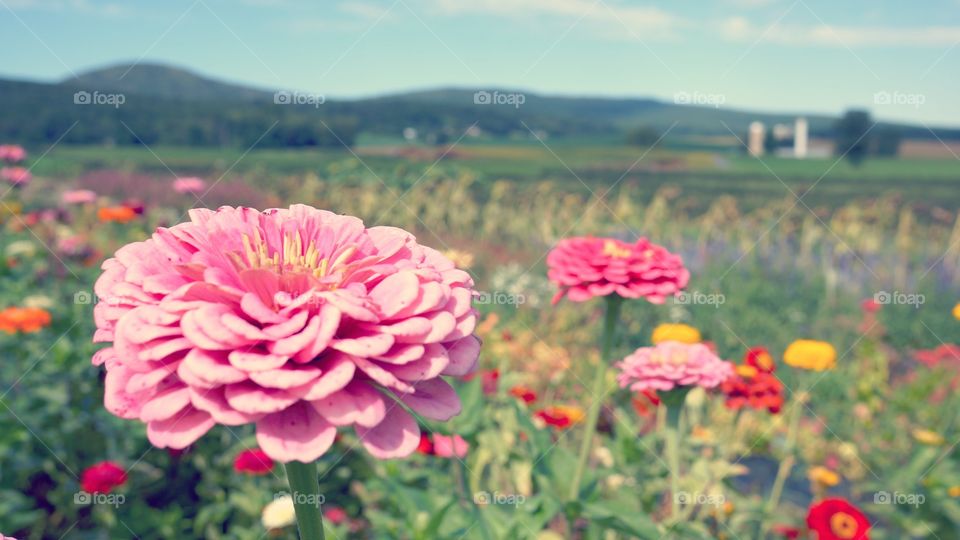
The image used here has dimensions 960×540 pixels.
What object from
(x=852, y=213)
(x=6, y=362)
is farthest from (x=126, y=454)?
(x=852, y=213)

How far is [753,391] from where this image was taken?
2334 millimetres

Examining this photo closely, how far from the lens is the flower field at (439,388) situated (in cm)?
74

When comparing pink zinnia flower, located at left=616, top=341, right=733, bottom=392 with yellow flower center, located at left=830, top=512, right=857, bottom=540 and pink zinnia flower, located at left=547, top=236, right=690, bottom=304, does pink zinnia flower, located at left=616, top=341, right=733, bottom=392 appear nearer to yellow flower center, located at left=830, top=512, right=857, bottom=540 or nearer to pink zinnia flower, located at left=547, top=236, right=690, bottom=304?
pink zinnia flower, located at left=547, top=236, right=690, bottom=304

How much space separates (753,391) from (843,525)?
52 centimetres

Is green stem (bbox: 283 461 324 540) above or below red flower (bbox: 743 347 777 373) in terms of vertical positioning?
below

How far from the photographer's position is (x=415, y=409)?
0.79 m

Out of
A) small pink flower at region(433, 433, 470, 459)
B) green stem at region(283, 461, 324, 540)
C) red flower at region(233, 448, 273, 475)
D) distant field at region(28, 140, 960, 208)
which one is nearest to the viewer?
green stem at region(283, 461, 324, 540)

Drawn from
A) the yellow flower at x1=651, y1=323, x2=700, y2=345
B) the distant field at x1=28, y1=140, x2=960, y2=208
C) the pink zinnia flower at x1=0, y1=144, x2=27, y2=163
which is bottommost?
the yellow flower at x1=651, y1=323, x2=700, y2=345

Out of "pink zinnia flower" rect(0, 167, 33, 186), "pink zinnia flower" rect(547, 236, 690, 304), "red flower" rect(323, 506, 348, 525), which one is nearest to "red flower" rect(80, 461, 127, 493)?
"red flower" rect(323, 506, 348, 525)

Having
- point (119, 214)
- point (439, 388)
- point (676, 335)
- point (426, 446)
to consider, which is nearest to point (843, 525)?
point (676, 335)

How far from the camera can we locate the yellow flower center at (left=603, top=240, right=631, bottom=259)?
1885mm

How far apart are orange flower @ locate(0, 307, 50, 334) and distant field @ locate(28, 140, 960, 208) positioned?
5.31 meters

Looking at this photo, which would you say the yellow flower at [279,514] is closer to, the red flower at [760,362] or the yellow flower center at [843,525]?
the yellow flower center at [843,525]

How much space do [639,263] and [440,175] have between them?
7.10m
